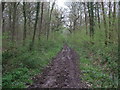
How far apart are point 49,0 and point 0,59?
23.1 meters

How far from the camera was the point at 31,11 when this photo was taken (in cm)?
2862

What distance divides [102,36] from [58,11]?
33255 mm

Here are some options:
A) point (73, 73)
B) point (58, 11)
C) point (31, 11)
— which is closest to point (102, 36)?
point (73, 73)

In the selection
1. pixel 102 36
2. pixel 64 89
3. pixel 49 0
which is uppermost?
pixel 49 0

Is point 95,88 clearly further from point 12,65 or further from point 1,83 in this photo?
point 12,65


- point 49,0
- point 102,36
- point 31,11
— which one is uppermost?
point 49,0

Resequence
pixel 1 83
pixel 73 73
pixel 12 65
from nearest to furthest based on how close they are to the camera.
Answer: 1. pixel 1 83
2. pixel 73 73
3. pixel 12 65

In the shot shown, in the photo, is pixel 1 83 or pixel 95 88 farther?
pixel 1 83

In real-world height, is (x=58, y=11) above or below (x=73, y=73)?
above

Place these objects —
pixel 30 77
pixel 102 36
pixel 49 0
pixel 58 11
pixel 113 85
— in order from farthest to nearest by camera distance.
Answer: pixel 58 11, pixel 49 0, pixel 102 36, pixel 30 77, pixel 113 85

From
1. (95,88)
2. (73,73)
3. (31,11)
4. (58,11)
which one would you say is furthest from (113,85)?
(58,11)

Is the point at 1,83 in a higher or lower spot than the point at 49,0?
lower

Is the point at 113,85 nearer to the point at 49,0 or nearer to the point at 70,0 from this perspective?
the point at 49,0

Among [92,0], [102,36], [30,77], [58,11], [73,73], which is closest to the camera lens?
[30,77]
